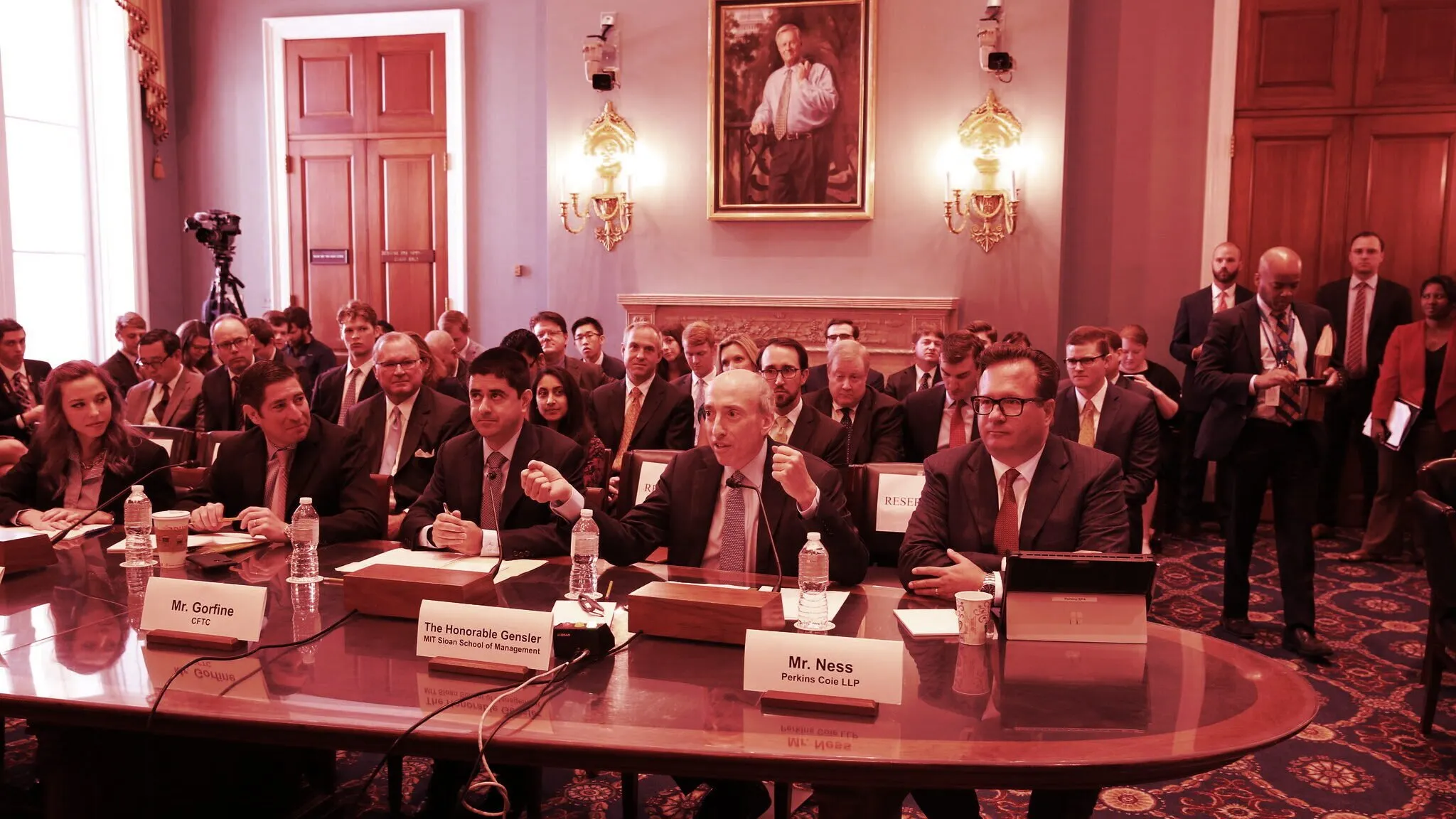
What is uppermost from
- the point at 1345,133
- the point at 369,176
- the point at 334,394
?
the point at 1345,133

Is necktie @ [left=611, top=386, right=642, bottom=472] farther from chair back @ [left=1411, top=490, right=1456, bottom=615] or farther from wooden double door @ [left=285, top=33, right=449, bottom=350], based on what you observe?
wooden double door @ [left=285, top=33, right=449, bottom=350]

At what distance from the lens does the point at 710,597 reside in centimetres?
238

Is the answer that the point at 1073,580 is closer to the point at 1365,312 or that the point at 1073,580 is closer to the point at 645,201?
the point at 1365,312

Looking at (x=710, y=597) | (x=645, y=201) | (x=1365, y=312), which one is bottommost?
(x=710, y=597)

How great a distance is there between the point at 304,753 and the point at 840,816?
205 cm

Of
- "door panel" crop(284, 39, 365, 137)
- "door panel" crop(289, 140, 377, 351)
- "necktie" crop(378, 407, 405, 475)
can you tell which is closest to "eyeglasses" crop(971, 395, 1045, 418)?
"necktie" crop(378, 407, 405, 475)

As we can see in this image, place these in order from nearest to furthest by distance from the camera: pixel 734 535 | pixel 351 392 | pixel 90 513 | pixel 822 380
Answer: pixel 734 535 < pixel 90 513 < pixel 351 392 < pixel 822 380

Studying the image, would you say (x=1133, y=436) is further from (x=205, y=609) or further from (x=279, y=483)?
(x=205, y=609)

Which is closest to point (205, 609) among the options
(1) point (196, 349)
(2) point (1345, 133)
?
(1) point (196, 349)

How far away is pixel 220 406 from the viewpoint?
6.30 meters

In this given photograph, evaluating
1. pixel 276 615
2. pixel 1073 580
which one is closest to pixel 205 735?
pixel 276 615

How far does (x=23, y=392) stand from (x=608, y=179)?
4.21 metres

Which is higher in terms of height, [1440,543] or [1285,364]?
[1285,364]

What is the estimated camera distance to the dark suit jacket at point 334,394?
6102 millimetres
